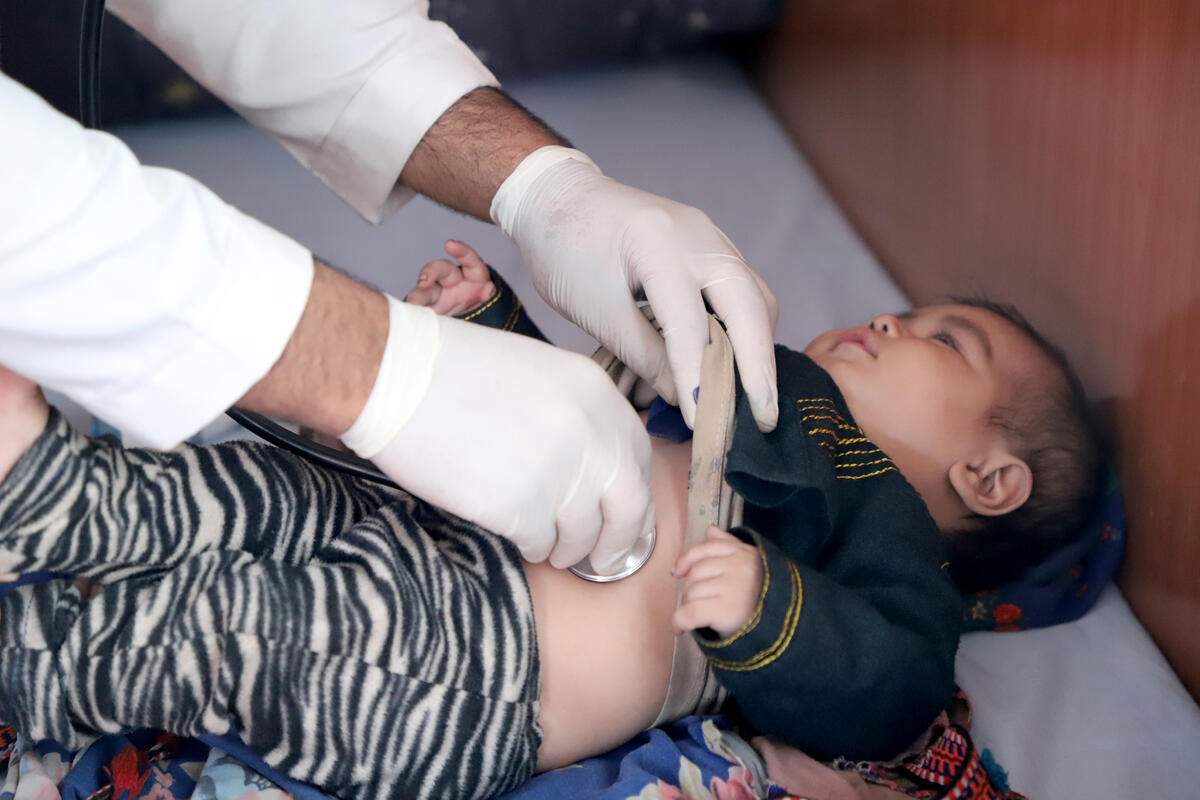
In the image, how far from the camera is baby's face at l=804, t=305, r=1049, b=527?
1091 mm

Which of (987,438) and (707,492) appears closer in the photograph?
(707,492)

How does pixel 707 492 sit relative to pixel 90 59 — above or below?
below

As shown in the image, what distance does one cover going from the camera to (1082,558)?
1.10 meters

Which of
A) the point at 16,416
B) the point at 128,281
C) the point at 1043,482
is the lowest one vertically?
the point at 1043,482

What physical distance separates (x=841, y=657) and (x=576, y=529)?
9.6 inches

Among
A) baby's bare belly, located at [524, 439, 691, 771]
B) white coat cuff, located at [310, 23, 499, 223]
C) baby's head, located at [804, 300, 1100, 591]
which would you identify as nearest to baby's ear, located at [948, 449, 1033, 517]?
baby's head, located at [804, 300, 1100, 591]

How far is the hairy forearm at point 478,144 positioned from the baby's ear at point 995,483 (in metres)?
0.59

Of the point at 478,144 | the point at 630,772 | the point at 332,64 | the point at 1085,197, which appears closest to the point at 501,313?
the point at 478,144

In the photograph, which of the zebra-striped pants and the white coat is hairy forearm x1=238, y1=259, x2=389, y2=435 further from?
the zebra-striped pants

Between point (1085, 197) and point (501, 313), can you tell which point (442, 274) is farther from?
point (1085, 197)

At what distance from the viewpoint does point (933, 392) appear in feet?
3.59

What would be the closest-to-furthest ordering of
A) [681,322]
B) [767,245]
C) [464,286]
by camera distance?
[681,322], [464,286], [767,245]

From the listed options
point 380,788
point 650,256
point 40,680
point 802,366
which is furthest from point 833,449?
point 40,680

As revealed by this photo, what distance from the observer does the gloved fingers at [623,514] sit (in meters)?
0.83
